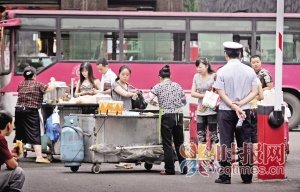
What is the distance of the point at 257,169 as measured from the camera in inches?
541

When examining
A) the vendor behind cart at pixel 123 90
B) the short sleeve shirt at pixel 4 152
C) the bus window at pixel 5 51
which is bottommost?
the short sleeve shirt at pixel 4 152

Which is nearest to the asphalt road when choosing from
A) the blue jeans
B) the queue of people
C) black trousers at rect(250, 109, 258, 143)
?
the queue of people

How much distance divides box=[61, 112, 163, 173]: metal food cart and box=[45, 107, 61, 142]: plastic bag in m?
1.69

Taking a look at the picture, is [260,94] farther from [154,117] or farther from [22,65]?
[22,65]

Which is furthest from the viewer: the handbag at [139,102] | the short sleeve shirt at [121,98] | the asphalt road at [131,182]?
the handbag at [139,102]

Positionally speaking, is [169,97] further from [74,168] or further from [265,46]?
[265,46]

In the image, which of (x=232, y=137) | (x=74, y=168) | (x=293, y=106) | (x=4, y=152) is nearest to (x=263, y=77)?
(x=232, y=137)

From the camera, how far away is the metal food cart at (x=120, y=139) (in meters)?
15.1

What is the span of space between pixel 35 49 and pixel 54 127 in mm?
10748

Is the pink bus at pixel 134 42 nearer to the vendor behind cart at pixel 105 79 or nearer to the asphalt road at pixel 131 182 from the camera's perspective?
the vendor behind cart at pixel 105 79

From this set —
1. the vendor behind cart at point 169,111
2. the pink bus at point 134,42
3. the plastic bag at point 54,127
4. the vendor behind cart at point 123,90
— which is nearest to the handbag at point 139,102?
the vendor behind cart at point 123,90

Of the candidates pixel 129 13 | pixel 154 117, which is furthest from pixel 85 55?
pixel 154 117

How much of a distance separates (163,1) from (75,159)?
78.5 feet

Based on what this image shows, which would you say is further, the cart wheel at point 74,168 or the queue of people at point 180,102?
the cart wheel at point 74,168
